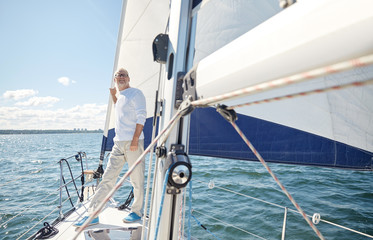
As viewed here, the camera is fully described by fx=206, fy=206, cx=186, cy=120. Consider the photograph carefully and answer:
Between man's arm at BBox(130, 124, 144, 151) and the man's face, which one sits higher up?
the man's face

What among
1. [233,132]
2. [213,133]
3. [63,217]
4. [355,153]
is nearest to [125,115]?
[213,133]

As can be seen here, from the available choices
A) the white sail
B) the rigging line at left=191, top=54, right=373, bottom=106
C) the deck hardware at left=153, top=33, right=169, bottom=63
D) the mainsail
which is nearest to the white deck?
the mainsail

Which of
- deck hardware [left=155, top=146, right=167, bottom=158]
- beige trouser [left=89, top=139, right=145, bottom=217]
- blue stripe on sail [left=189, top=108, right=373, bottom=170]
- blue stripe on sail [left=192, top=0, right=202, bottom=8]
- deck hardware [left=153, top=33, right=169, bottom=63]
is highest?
blue stripe on sail [left=192, top=0, right=202, bottom=8]

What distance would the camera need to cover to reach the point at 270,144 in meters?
1.93

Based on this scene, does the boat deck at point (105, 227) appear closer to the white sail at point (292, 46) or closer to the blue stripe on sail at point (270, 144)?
the blue stripe on sail at point (270, 144)

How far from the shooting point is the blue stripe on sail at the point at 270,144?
1.70m

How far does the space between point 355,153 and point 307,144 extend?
0.33 metres

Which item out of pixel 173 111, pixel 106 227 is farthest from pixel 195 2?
pixel 106 227

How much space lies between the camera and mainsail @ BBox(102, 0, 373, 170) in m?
0.32

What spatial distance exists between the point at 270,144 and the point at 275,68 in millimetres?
1678

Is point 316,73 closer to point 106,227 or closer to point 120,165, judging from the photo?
point 120,165

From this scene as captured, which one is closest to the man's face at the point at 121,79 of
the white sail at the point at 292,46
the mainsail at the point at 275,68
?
the mainsail at the point at 275,68

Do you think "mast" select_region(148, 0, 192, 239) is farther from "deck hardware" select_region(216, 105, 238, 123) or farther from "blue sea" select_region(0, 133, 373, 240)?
"blue sea" select_region(0, 133, 373, 240)

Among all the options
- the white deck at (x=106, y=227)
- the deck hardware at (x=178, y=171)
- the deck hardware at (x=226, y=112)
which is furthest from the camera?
the white deck at (x=106, y=227)
